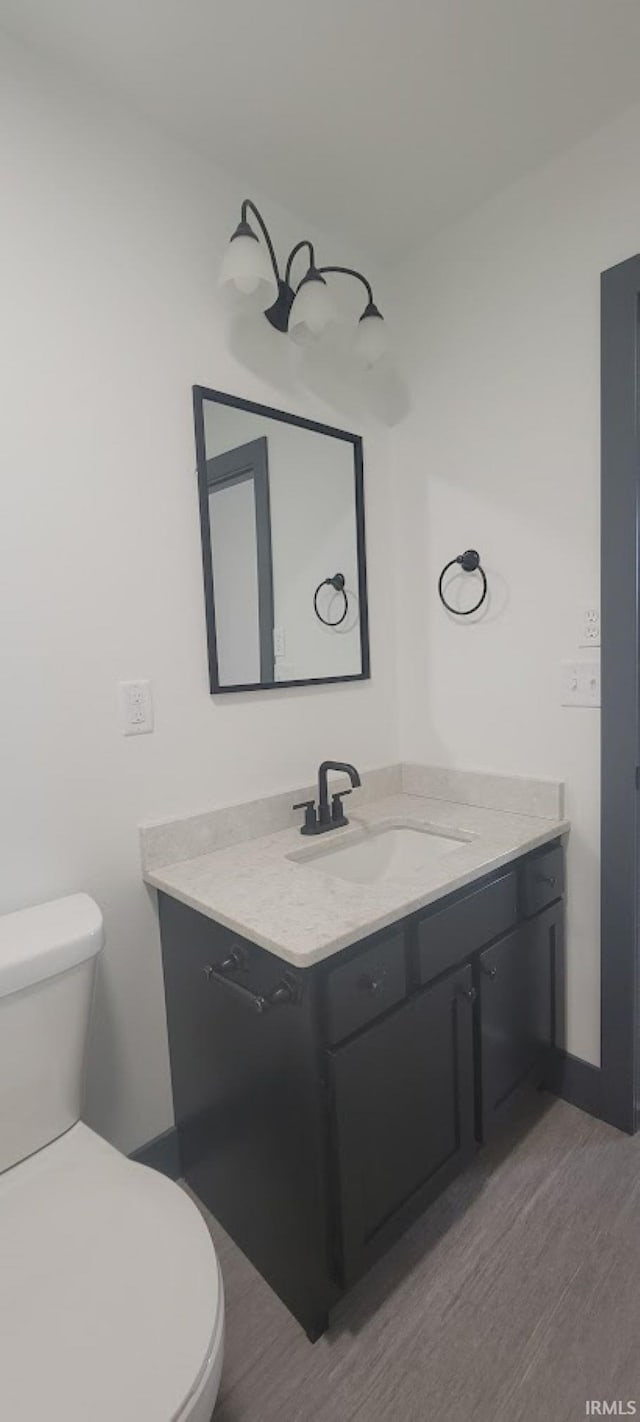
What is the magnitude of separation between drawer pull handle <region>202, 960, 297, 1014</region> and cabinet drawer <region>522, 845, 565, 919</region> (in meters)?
0.71

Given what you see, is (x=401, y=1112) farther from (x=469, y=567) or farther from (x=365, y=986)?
(x=469, y=567)

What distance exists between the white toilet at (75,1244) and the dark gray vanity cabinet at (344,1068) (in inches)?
9.2

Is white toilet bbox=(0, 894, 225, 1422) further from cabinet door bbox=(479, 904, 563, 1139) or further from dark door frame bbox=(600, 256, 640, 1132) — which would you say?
dark door frame bbox=(600, 256, 640, 1132)

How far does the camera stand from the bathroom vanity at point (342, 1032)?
1.04 meters

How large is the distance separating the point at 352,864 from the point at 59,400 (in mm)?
1266

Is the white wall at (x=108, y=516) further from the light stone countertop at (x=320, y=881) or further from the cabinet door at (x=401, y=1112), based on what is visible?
the cabinet door at (x=401, y=1112)

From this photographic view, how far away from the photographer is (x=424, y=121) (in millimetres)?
1365

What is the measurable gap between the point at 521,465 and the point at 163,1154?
6.50ft

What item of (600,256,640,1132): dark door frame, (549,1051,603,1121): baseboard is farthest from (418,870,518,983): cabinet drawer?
(549,1051,603,1121): baseboard

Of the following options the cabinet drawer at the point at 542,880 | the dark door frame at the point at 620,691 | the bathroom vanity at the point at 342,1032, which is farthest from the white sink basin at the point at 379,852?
the dark door frame at the point at 620,691

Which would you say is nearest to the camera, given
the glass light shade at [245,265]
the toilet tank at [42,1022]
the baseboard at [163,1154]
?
the toilet tank at [42,1022]

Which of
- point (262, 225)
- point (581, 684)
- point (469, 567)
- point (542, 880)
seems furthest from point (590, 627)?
point (262, 225)

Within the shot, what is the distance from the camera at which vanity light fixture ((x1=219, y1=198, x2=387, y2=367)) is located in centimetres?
133

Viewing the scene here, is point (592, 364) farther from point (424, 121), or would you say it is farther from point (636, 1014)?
point (636, 1014)
